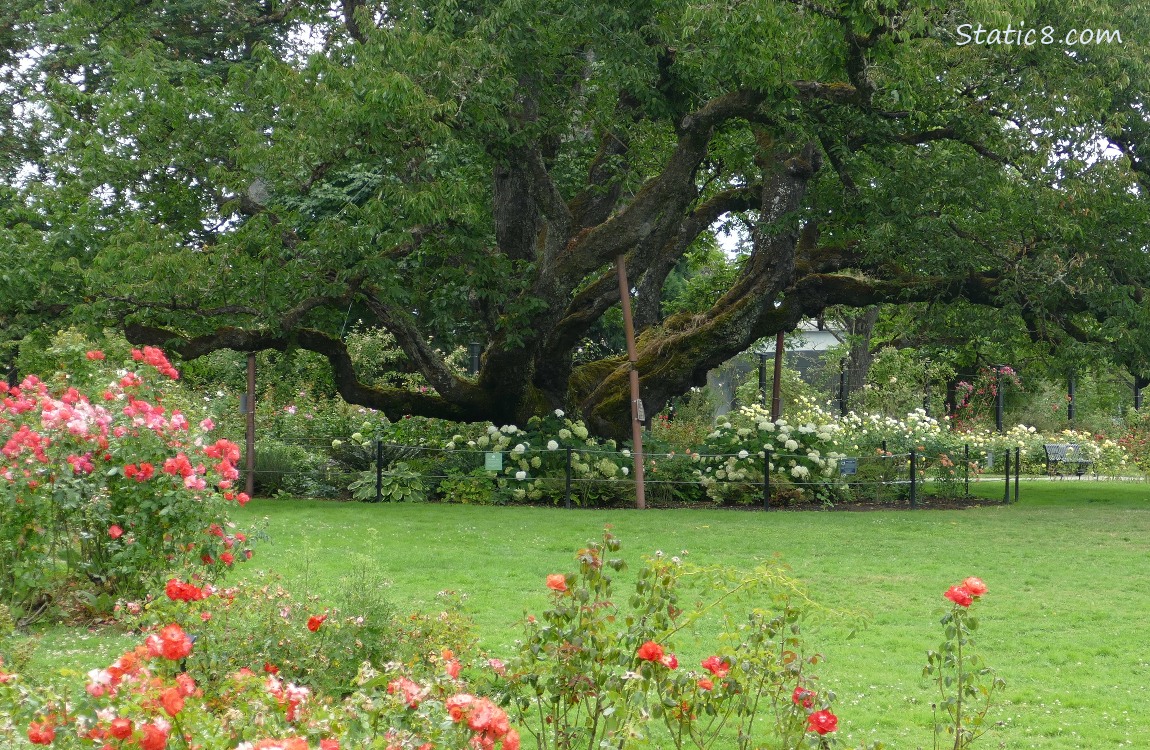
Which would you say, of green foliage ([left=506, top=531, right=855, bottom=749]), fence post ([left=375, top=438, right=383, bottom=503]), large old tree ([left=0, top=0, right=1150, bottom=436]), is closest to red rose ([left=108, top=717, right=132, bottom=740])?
green foliage ([left=506, top=531, right=855, bottom=749])

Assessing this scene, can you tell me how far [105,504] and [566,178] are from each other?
12.5m

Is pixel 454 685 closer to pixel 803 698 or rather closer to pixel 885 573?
pixel 803 698

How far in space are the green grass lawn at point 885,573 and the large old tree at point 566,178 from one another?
112 inches

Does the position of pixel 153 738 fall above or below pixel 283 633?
above

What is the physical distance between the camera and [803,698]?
12.1ft

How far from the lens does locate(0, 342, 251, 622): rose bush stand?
21.0ft

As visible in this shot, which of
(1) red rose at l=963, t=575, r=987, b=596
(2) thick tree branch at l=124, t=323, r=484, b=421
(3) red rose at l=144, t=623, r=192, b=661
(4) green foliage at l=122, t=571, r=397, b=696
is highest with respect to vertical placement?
(2) thick tree branch at l=124, t=323, r=484, b=421

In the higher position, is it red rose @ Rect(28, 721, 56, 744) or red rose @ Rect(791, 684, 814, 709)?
red rose @ Rect(28, 721, 56, 744)

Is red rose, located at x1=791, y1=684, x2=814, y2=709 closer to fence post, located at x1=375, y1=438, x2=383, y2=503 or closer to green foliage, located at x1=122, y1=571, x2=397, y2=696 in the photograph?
green foliage, located at x1=122, y1=571, x2=397, y2=696

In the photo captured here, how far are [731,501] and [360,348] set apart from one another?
10.9 m

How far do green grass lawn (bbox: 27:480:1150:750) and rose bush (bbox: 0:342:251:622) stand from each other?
481 millimetres

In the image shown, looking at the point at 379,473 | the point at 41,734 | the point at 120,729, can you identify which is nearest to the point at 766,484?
the point at 379,473

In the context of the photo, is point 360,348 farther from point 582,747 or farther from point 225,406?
point 582,747

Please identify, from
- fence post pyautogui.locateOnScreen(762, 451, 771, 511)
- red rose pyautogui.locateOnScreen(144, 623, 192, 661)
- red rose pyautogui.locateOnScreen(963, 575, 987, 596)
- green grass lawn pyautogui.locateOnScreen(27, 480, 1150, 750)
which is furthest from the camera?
fence post pyautogui.locateOnScreen(762, 451, 771, 511)
